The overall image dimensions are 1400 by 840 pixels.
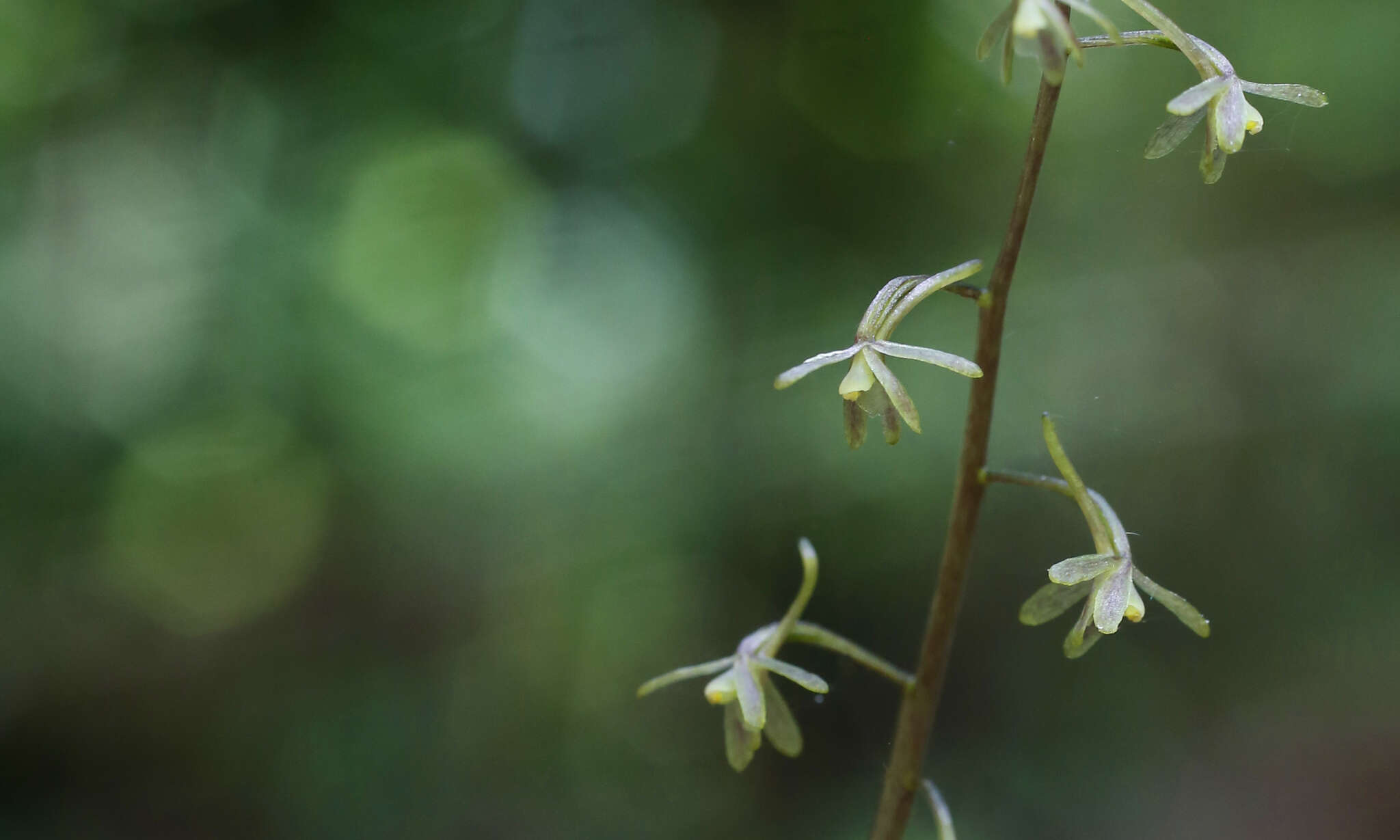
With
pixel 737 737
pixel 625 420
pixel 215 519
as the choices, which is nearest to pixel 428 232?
pixel 625 420

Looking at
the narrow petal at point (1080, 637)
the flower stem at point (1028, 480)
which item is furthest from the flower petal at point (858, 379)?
the narrow petal at point (1080, 637)

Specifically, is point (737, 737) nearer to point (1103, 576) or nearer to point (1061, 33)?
point (1103, 576)

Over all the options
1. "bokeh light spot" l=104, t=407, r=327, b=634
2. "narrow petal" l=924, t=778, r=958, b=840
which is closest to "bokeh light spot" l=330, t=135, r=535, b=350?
"bokeh light spot" l=104, t=407, r=327, b=634

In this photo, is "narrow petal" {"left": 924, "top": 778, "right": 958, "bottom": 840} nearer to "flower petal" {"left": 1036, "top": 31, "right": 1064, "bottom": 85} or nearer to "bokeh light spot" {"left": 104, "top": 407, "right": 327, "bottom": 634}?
"flower petal" {"left": 1036, "top": 31, "right": 1064, "bottom": 85}

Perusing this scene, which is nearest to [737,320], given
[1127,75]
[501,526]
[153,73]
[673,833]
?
[501,526]

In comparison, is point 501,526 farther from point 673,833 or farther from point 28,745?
point 28,745

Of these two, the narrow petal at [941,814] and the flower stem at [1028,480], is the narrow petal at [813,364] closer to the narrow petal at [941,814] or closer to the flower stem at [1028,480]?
the flower stem at [1028,480]
